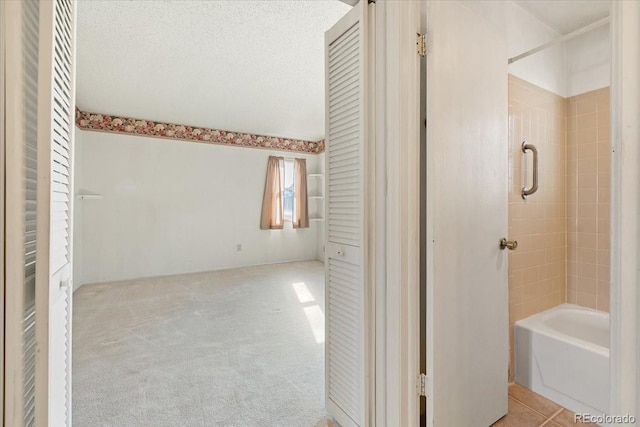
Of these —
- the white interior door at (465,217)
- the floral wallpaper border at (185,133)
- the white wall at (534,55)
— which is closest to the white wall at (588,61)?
the white wall at (534,55)

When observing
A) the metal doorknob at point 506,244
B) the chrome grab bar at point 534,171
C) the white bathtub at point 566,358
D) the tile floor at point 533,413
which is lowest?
the tile floor at point 533,413

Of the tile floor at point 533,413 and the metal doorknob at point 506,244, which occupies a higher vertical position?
the metal doorknob at point 506,244

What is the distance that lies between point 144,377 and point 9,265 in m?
1.64

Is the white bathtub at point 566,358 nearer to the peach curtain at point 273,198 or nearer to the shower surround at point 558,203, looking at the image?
the shower surround at point 558,203

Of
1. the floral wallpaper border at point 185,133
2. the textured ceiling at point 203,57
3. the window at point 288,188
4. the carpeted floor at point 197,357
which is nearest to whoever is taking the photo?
the carpeted floor at point 197,357

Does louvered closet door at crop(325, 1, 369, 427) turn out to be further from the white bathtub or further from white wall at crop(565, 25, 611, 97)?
white wall at crop(565, 25, 611, 97)

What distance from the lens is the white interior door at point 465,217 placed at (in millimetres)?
1150

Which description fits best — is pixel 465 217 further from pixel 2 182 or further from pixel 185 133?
pixel 185 133

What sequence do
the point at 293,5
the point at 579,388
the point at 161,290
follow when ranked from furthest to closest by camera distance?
the point at 161,290 < the point at 293,5 < the point at 579,388

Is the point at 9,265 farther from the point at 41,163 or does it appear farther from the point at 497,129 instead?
the point at 497,129

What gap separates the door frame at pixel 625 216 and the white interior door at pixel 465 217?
0.53 meters

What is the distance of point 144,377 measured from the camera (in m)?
1.86

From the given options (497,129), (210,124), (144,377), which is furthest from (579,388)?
(210,124)

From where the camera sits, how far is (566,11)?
183 centimetres
